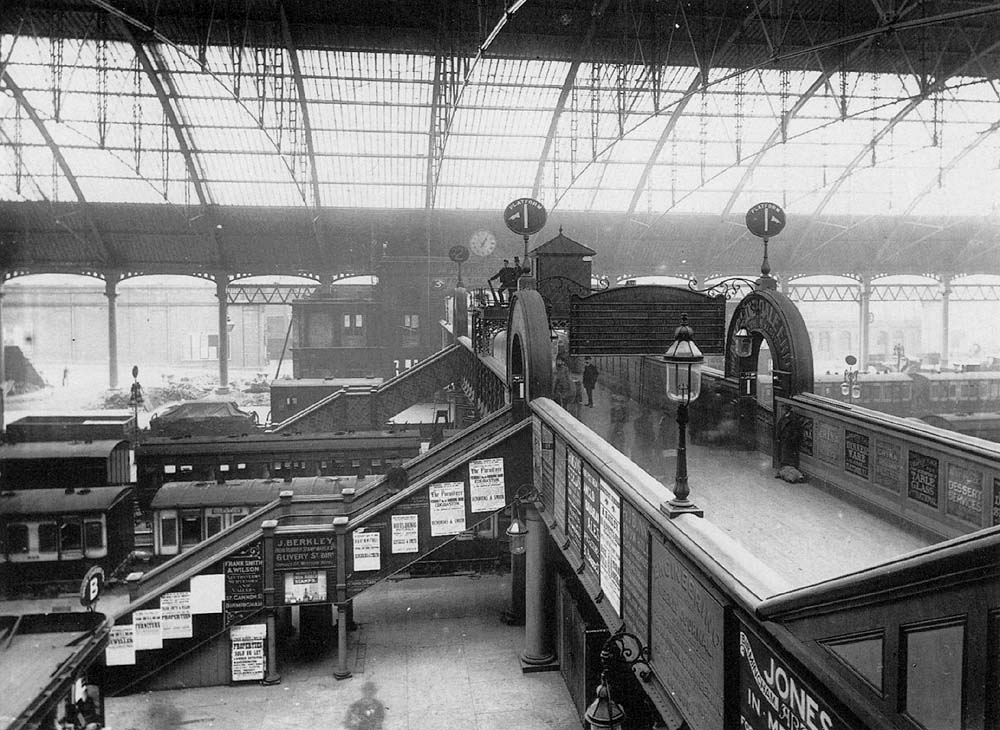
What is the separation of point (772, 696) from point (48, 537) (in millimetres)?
19484

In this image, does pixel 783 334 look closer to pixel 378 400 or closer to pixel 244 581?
pixel 244 581

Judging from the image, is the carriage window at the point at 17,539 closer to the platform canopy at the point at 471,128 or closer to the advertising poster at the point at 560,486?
the platform canopy at the point at 471,128

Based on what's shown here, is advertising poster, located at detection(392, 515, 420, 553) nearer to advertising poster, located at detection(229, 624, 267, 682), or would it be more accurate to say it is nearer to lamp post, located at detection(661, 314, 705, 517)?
advertising poster, located at detection(229, 624, 267, 682)

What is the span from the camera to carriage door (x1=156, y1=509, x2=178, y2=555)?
19344 mm

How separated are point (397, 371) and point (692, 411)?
24395mm

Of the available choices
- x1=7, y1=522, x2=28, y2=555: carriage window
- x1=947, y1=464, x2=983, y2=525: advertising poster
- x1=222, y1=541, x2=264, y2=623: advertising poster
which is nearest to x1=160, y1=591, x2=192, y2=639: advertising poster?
x1=222, y1=541, x2=264, y2=623: advertising poster

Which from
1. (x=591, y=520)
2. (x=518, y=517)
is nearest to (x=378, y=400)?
(x=518, y=517)

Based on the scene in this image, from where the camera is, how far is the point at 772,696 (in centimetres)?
412

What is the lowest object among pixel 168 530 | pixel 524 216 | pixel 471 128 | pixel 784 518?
pixel 168 530

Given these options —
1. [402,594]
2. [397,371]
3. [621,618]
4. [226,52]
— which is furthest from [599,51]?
[621,618]

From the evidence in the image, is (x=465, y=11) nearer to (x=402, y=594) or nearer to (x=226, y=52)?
(x=226, y=52)

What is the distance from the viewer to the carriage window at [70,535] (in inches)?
728

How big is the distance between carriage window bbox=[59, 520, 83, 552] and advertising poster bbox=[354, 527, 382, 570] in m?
9.16

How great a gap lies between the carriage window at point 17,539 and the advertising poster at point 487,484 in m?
12.8
